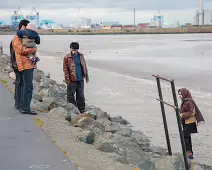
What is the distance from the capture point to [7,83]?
1387 cm

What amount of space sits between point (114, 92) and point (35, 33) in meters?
9.94

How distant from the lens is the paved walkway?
17.9ft

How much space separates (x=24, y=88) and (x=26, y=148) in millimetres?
2401

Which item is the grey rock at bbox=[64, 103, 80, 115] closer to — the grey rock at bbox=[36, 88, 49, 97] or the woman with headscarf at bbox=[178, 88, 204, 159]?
the grey rock at bbox=[36, 88, 49, 97]

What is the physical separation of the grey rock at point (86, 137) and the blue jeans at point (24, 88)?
164 cm

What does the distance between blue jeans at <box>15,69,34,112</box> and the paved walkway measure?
24cm

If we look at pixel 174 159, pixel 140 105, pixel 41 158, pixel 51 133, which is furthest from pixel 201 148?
pixel 140 105

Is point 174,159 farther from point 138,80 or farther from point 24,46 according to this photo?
point 138,80

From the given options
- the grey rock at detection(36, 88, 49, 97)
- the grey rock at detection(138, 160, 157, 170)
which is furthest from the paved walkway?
the grey rock at detection(36, 88, 49, 97)

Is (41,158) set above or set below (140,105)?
above

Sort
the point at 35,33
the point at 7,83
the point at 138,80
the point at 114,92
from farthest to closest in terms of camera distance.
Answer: the point at 138,80
the point at 114,92
the point at 7,83
the point at 35,33

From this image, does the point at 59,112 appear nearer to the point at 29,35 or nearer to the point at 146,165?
the point at 29,35

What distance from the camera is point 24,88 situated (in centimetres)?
845

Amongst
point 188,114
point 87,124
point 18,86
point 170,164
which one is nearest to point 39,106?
point 18,86
